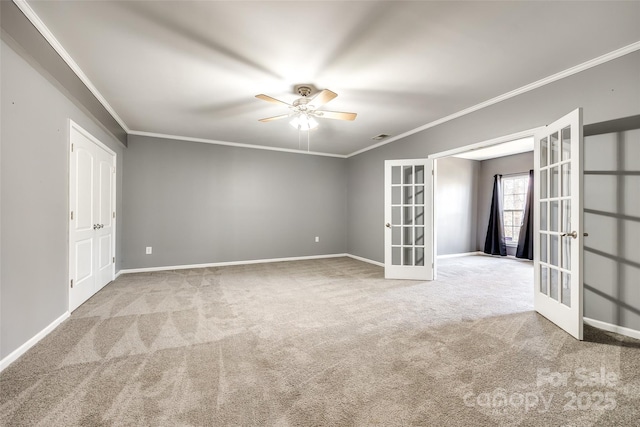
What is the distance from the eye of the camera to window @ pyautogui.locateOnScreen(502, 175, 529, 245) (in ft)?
21.8

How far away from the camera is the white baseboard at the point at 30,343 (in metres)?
1.81

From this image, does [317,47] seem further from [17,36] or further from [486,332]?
[486,332]

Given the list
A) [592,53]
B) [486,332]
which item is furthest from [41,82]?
[592,53]

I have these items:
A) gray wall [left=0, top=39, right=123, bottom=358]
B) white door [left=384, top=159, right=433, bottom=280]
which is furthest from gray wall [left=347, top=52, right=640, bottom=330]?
gray wall [left=0, top=39, right=123, bottom=358]

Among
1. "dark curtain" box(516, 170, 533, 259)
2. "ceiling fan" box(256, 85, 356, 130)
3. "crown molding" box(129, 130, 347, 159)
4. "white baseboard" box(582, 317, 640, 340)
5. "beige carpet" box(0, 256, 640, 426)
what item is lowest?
"beige carpet" box(0, 256, 640, 426)

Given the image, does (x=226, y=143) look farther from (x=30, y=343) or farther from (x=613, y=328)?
(x=613, y=328)

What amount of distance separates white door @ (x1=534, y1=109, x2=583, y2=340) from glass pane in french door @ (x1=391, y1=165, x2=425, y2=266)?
1.64m

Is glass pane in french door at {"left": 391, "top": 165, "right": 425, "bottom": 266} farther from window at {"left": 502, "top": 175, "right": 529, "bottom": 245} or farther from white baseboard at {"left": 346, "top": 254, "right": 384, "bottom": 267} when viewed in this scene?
window at {"left": 502, "top": 175, "right": 529, "bottom": 245}

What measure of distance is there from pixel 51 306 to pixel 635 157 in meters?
5.39

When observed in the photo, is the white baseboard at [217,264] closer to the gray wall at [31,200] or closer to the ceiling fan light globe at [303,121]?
the gray wall at [31,200]

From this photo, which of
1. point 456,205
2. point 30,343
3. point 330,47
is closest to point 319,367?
point 30,343

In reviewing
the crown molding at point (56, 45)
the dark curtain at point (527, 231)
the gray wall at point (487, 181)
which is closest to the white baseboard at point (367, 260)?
the gray wall at point (487, 181)

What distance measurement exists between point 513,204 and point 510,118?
15.0ft

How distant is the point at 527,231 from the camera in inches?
245
